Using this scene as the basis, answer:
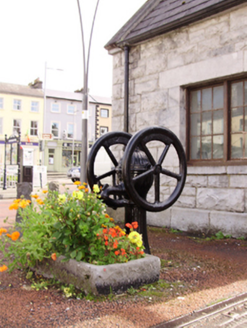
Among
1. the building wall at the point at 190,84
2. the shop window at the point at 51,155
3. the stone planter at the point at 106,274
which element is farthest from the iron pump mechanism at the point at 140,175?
the shop window at the point at 51,155

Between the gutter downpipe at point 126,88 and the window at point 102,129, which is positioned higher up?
the window at point 102,129

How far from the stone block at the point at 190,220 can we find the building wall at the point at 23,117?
108ft

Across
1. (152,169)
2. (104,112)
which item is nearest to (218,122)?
(152,169)

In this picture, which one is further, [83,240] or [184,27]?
[184,27]

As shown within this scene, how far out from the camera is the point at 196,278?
3.74 meters

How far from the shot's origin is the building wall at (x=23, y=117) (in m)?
38.4

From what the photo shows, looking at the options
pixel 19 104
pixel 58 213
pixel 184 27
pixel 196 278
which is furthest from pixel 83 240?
pixel 19 104

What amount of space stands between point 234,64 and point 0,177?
52.3 ft

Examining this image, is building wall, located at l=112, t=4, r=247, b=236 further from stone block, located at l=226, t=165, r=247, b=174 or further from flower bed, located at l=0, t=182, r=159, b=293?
flower bed, located at l=0, t=182, r=159, b=293

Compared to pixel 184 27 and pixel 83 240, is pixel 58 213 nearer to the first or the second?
pixel 83 240

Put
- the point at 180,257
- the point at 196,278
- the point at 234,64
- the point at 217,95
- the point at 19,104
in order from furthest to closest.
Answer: the point at 19,104
the point at 217,95
the point at 234,64
the point at 180,257
the point at 196,278

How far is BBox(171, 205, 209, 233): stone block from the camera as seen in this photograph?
614 cm

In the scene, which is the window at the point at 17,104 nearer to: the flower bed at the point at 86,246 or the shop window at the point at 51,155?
the shop window at the point at 51,155

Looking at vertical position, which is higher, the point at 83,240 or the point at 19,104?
the point at 19,104
